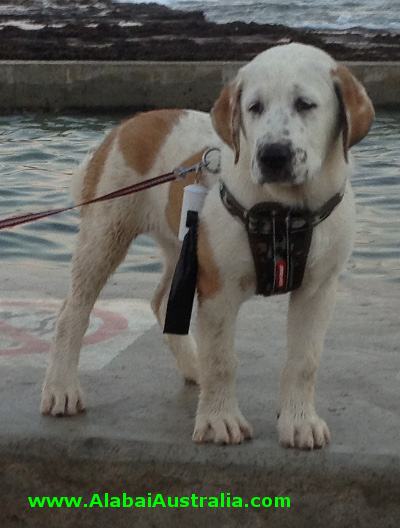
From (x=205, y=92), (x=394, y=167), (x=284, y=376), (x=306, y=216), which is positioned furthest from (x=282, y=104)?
(x=205, y=92)

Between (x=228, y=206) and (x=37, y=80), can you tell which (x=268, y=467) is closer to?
(x=228, y=206)

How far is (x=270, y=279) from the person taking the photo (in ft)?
10.7

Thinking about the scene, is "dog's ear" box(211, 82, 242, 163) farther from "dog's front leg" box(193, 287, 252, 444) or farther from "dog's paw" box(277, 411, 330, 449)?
"dog's paw" box(277, 411, 330, 449)

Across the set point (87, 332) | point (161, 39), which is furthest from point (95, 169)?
point (161, 39)

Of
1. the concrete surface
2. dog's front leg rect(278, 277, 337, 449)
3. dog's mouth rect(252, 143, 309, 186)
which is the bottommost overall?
the concrete surface

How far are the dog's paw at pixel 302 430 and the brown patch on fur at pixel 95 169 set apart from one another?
1264 mm

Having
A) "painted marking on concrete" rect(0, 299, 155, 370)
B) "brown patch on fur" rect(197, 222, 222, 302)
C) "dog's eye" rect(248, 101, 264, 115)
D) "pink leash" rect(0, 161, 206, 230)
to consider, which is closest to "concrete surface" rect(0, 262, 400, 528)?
"painted marking on concrete" rect(0, 299, 155, 370)

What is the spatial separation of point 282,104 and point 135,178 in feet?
3.24

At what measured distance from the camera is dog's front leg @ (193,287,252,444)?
3.34 metres

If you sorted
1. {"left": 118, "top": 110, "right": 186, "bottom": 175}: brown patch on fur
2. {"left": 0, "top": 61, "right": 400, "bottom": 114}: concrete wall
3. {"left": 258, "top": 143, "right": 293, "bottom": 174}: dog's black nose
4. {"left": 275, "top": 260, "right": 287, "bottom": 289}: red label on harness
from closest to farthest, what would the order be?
{"left": 258, "top": 143, "right": 293, "bottom": 174}: dog's black nose
{"left": 275, "top": 260, "right": 287, "bottom": 289}: red label on harness
{"left": 118, "top": 110, "right": 186, "bottom": 175}: brown patch on fur
{"left": 0, "top": 61, "right": 400, "bottom": 114}: concrete wall

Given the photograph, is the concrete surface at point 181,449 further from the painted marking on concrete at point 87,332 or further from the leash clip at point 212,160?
the leash clip at point 212,160

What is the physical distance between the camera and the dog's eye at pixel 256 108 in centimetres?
315

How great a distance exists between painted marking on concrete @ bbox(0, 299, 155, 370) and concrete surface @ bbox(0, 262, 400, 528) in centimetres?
2

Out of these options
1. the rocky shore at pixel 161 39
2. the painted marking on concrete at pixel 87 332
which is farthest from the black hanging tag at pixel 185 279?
the rocky shore at pixel 161 39
